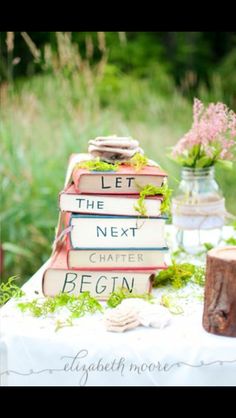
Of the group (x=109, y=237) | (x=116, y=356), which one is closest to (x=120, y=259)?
(x=109, y=237)

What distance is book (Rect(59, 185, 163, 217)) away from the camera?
1.57 m

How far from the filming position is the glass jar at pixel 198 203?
6.23 ft

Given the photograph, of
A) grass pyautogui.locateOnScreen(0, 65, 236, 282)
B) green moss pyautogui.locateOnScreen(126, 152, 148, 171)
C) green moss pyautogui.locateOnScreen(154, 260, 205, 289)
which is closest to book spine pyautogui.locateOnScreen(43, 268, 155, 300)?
green moss pyautogui.locateOnScreen(154, 260, 205, 289)

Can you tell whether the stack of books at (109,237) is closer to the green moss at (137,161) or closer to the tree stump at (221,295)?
the green moss at (137,161)

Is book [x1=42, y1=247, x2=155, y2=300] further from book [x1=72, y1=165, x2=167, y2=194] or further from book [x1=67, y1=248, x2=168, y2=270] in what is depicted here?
book [x1=72, y1=165, x2=167, y2=194]

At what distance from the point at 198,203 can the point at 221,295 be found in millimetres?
569

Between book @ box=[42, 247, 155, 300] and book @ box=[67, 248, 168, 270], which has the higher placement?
book @ box=[67, 248, 168, 270]

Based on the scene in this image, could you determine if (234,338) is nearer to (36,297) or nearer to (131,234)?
(131,234)

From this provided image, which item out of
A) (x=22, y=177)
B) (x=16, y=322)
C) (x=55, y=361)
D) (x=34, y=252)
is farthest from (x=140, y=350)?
(x=34, y=252)

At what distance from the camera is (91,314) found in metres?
1.50

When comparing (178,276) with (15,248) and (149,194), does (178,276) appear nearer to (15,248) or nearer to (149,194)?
(149,194)

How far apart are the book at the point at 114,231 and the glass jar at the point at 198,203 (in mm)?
355

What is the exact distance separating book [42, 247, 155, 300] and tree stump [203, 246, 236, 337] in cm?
22

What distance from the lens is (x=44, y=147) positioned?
430 centimetres
